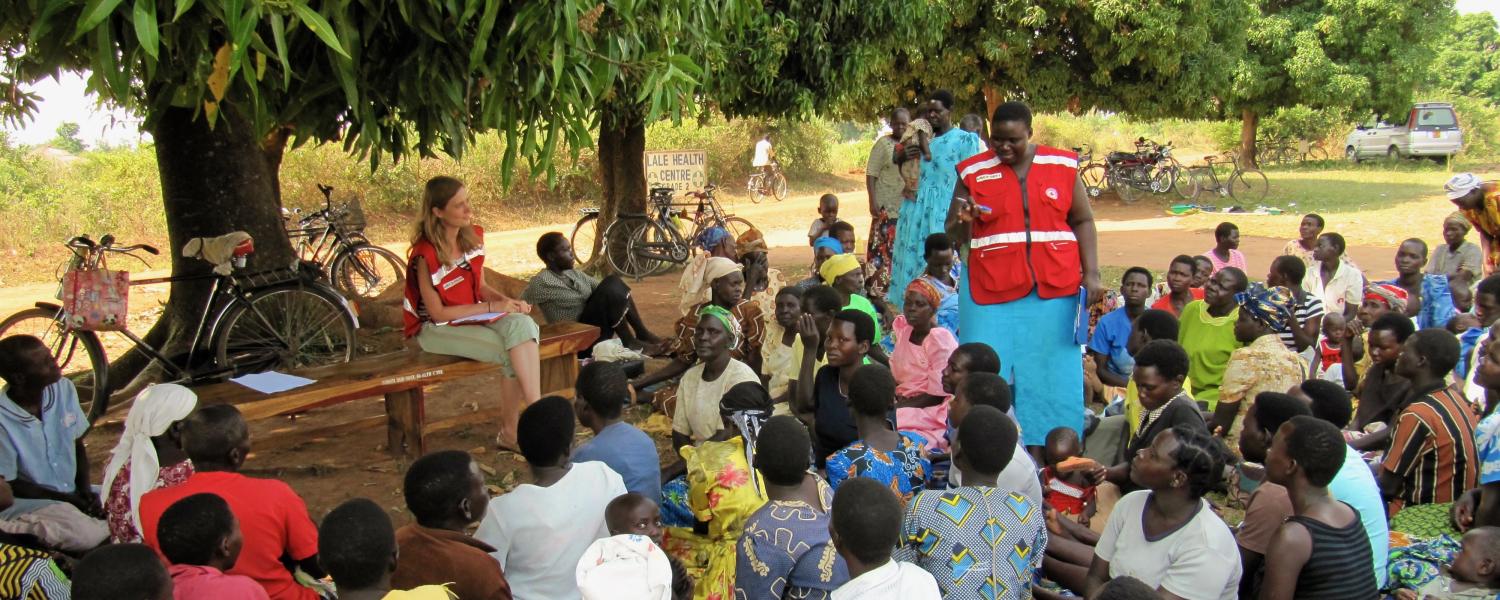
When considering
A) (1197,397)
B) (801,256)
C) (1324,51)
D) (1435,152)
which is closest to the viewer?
(1197,397)

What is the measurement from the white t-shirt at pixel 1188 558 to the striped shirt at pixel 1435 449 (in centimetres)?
132

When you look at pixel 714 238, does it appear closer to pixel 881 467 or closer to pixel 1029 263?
pixel 1029 263

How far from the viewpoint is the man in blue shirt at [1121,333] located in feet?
19.5

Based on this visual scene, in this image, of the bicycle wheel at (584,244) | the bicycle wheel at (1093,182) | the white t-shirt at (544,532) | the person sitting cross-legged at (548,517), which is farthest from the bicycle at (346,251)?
the bicycle wheel at (1093,182)

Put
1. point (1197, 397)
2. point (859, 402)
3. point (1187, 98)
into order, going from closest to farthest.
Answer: point (859, 402), point (1197, 397), point (1187, 98)

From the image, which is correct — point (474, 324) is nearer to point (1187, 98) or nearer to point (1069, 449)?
point (1069, 449)

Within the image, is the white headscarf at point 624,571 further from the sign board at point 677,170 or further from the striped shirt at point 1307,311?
the sign board at point 677,170

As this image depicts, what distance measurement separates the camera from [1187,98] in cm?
1809

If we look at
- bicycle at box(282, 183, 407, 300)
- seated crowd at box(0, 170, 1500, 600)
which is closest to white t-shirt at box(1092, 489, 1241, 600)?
seated crowd at box(0, 170, 1500, 600)

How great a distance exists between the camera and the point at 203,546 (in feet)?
8.95

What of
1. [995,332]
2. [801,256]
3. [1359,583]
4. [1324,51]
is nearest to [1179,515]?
[1359,583]

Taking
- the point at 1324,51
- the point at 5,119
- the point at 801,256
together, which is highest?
the point at 1324,51

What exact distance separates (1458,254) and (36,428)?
26.4 feet

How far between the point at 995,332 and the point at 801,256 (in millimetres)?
9875
